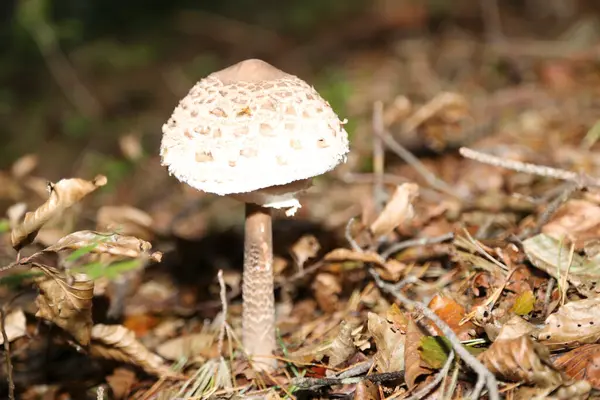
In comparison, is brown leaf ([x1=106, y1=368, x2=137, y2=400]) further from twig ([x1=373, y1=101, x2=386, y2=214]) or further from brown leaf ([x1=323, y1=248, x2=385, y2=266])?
twig ([x1=373, y1=101, x2=386, y2=214])

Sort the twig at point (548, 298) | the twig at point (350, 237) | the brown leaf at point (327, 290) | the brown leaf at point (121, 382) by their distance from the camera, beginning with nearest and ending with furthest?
the twig at point (548, 298) → the brown leaf at point (121, 382) → the twig at point (350, 237) → the brown leaf at point (327, 290)

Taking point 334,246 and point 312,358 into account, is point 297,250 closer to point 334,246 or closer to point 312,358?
point 334,246

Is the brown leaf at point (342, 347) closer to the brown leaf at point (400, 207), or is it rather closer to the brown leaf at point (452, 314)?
the brown leaf at point (452, 314)

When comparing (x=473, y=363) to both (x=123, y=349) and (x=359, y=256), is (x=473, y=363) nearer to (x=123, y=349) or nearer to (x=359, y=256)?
(x=359, y=256)

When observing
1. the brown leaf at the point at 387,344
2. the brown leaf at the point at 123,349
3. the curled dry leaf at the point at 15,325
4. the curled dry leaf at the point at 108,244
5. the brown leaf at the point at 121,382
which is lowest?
the brown leaf at the point at 121,382

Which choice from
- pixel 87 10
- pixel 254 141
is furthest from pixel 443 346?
pixel 87 10

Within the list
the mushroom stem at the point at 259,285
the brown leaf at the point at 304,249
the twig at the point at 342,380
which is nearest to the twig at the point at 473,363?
the twig at the point at 342,380

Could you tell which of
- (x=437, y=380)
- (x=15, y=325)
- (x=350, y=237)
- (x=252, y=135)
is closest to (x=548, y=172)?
(x=350, y=237)
